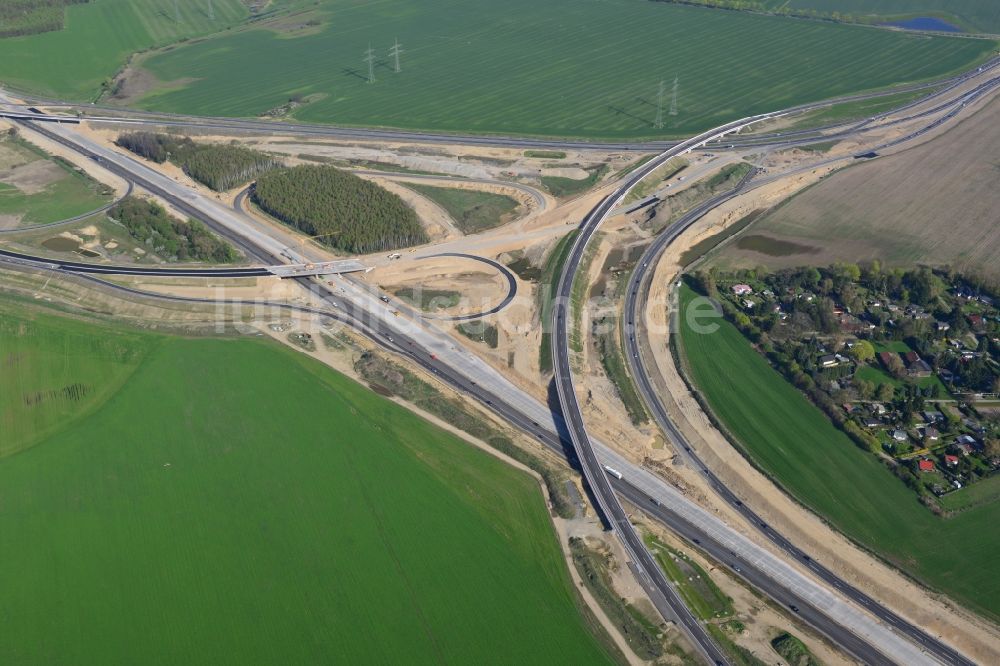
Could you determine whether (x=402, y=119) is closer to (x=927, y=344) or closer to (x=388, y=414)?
(x=388, y=414)

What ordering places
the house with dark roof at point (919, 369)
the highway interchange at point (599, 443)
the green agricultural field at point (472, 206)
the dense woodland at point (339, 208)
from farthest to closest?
the green agricultural field at point (472, 206), the dense woodland at point (339, 208), the house with dark roof at point (919, 369), the highway interchange at point (599, 443)

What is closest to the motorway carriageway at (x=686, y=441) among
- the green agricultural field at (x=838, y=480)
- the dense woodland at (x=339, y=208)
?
the green agricultural field at (x=838, y=480)

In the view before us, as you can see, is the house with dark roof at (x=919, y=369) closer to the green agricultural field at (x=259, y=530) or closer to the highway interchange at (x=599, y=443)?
the highway interchange at (x=599, y=443)

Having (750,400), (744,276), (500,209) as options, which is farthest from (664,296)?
(500,209)

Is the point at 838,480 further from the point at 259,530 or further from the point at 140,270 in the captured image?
the point at 140,270

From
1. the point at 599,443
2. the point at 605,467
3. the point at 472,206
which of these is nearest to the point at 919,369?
the point at 599,443

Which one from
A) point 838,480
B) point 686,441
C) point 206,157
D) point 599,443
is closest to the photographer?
point 838,480
